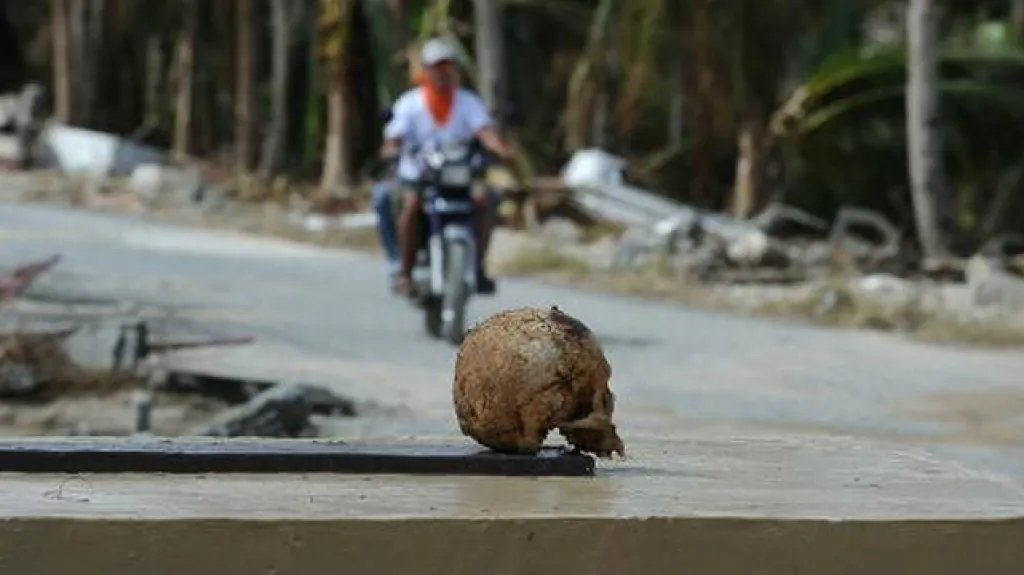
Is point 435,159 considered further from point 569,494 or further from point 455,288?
point 569,494

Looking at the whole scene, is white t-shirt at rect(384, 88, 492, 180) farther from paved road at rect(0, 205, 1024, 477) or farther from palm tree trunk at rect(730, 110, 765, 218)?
palm tree trunk at rect(730, 110, 765, 218)

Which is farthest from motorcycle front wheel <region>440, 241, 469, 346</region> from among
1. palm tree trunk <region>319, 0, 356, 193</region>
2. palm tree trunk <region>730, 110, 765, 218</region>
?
palm tree trunk <region>319, 0, 356, 193</region>

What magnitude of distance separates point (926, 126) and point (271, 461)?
42.4 feet

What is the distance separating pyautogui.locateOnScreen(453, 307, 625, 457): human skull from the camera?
4113mm

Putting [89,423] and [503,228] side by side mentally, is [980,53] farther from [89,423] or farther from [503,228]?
[89,423]

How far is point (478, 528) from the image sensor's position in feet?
11.6

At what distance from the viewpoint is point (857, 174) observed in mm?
22344

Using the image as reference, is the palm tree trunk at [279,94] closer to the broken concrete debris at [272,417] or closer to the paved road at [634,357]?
the paved road at [634,357]

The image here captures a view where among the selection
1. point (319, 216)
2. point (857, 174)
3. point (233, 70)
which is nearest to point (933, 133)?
point (857, 174)

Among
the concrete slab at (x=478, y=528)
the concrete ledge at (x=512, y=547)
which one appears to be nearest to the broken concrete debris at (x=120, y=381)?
the concrete slab at (x=478, y=528)

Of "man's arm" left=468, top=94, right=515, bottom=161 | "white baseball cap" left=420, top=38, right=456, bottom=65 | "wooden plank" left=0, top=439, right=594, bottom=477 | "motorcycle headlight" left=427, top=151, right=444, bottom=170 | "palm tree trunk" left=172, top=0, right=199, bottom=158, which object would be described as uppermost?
"white baseball cap" left=420, top=38, right=456, bottom=65

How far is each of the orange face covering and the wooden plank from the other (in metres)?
7.25

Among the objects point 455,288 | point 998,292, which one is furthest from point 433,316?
point 998,292

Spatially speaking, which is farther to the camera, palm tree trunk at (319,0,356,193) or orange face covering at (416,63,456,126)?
palm tree trunk at (319,0,356,193)
